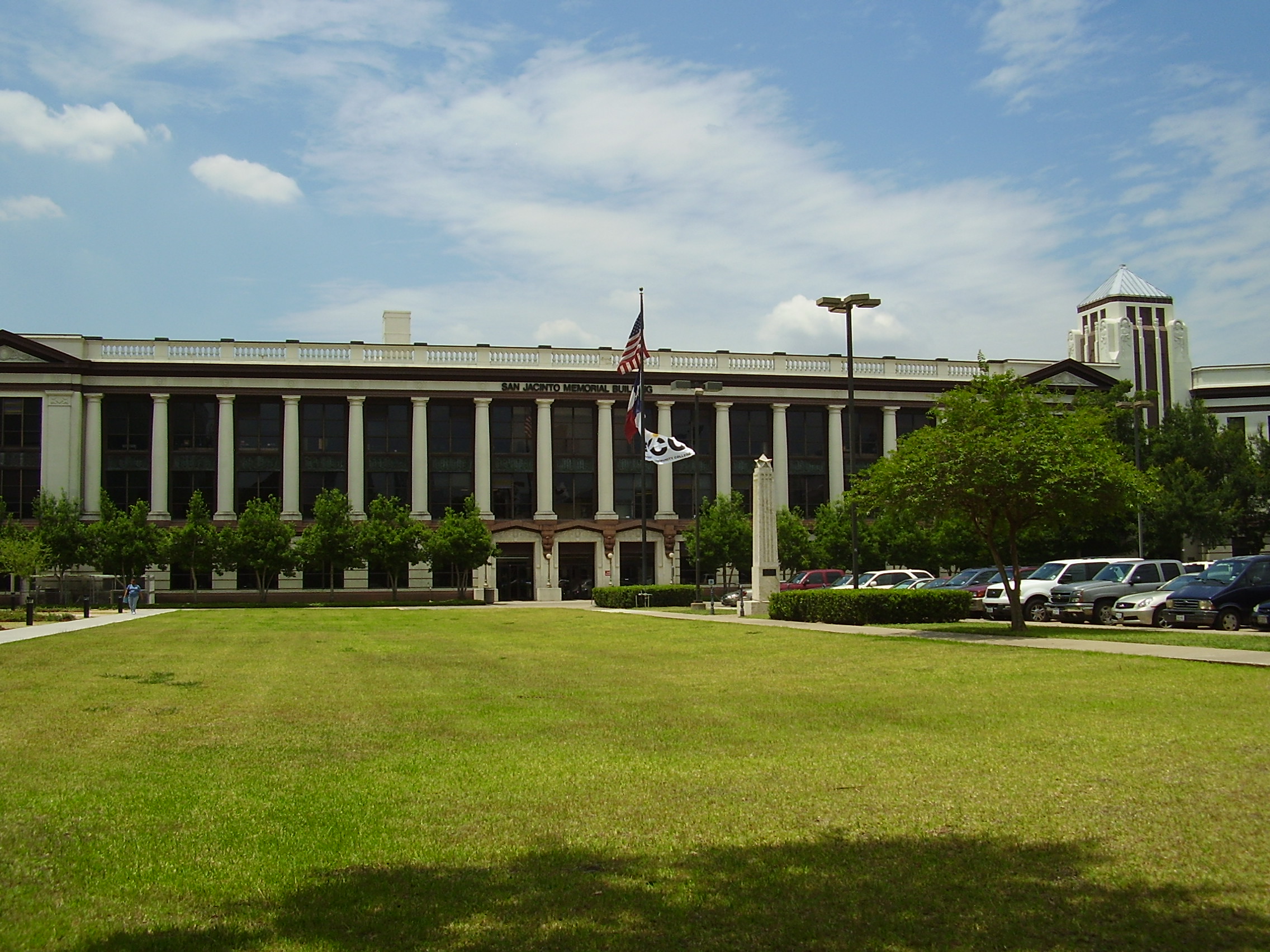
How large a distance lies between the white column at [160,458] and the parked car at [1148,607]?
5622cm

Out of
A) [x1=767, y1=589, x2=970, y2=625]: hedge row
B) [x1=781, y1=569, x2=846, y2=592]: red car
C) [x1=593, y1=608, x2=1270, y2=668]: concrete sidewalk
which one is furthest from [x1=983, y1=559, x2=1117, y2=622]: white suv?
[x1=781, y1=569, x2=846, y2=592]: red car

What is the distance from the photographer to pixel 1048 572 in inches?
1437

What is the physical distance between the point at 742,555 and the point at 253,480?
100 ft

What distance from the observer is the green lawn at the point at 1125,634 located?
22891 millimetres

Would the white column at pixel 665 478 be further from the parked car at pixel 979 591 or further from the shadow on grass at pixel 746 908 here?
the shadow on grass at pixel 746 908

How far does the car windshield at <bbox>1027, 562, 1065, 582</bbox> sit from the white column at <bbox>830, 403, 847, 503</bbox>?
41.0 meters

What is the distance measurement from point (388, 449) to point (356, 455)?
2.26 meters

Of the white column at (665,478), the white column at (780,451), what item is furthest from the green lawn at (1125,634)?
the white column at (780,451)

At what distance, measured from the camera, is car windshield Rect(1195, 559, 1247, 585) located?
28.9 meters

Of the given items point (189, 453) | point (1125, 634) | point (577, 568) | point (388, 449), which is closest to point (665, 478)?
point (577, 568)

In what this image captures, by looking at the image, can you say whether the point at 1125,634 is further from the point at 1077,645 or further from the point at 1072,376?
the point at 1072,376

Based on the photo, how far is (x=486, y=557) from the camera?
67.6m

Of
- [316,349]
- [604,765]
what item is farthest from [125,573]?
[604,765]

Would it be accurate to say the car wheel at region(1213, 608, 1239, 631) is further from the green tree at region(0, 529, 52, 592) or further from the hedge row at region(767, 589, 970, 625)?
the green tree at region(0, 529, 52, 592)
